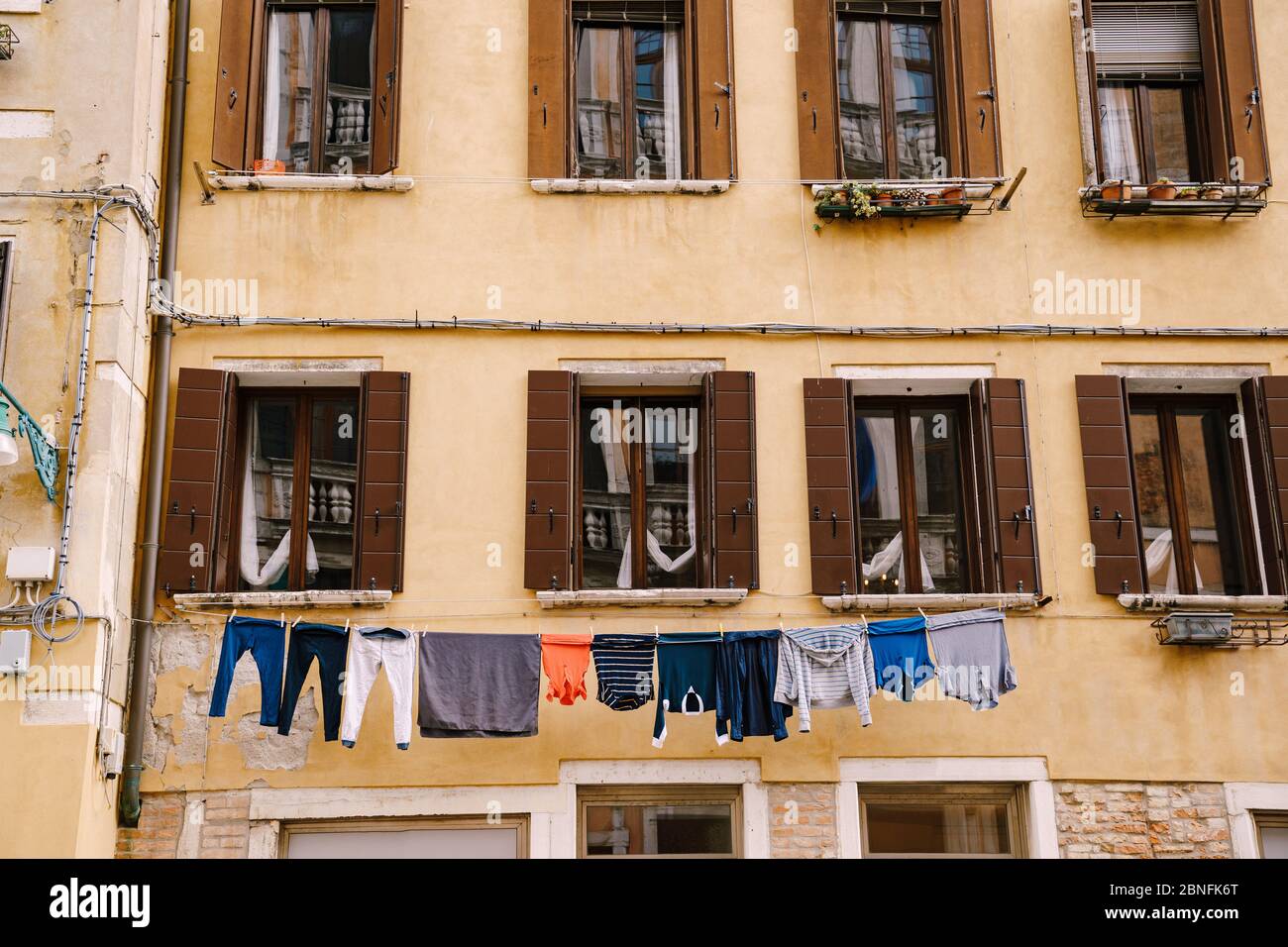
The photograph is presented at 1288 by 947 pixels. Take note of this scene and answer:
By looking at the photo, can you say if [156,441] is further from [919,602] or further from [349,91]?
[919,602]

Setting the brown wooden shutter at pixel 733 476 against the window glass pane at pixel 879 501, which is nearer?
the brown wooden shutter at pixel 733 476

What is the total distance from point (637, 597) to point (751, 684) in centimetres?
105

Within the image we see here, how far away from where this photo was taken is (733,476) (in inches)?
414

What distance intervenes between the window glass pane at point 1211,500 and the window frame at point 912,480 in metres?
1.49

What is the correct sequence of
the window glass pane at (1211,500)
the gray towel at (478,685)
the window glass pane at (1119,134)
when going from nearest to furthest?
the gray towel at (478,685), the window glass pane at (1211,500), the window glass pane at (1119,134)

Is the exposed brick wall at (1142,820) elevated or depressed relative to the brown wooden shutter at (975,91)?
depressed

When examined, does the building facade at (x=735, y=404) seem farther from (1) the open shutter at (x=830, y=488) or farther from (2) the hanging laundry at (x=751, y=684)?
(2) the hanging laundry at (x=751, y=684)

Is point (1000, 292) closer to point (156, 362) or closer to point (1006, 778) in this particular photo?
point (1006, 778)

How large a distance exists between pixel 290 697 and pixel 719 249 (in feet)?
13.7

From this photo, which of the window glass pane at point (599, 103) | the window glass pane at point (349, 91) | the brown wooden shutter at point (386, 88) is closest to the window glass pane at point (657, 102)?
the window glass pane at point (599, 103)

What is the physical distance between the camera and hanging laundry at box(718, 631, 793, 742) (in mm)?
9539

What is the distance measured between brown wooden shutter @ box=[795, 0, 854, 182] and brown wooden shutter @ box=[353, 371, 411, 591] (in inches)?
126

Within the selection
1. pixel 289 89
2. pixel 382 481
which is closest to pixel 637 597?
pixel 382 481

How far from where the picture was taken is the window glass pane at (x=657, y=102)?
1151 cm
